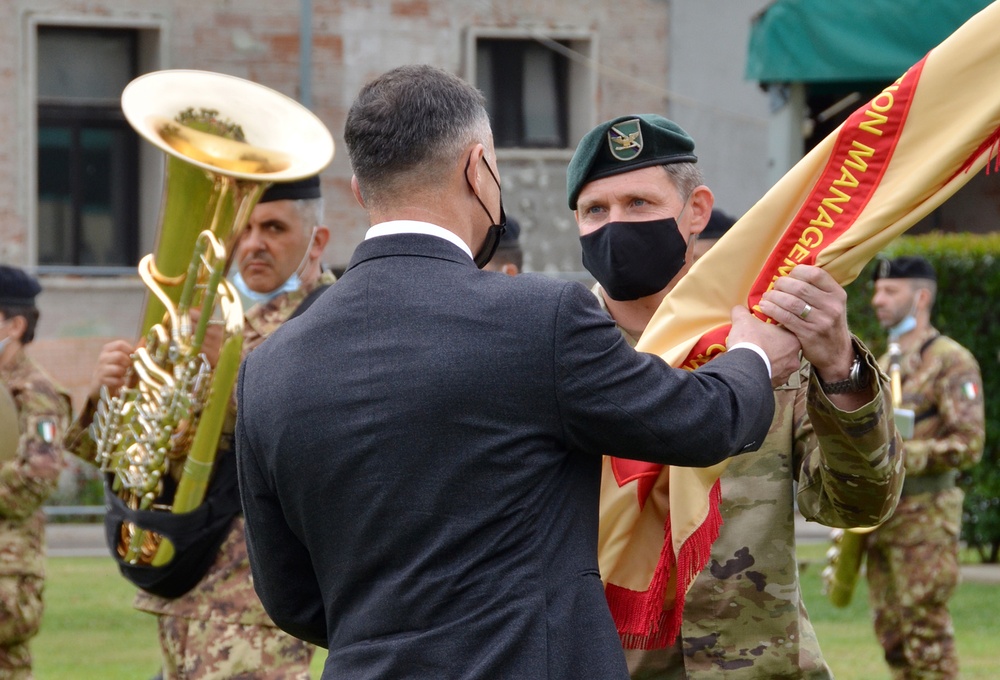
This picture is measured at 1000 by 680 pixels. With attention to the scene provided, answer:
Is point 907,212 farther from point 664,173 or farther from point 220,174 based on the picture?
point 220,174

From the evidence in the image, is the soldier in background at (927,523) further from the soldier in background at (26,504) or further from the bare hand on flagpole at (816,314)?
the bare hand on flagpole at (816,314)

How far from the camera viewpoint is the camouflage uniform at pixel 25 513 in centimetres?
691

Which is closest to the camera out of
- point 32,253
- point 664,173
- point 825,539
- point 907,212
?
point 907,212

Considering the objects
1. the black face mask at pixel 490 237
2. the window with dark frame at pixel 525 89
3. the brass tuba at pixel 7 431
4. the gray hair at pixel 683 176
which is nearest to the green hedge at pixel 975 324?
the window with dark frame at pixel 525 89

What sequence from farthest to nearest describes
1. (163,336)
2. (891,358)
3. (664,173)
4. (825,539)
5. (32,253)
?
(32,253) < (825,539) < (891,358) < (163,336) < (664,173)

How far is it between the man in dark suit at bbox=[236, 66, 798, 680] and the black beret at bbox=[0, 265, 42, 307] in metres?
A: 5.28

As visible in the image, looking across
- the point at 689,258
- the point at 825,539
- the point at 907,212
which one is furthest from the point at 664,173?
Answer: the point at 825,539

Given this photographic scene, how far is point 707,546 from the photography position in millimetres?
3107

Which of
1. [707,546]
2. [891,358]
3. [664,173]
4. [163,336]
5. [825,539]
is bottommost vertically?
[825,539]

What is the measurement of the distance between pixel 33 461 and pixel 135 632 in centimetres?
351

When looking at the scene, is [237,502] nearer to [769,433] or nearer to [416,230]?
[769,433]

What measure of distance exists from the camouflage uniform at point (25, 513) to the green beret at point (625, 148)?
13.6ft

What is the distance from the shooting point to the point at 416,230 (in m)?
2.70

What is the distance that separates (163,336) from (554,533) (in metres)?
2.54
